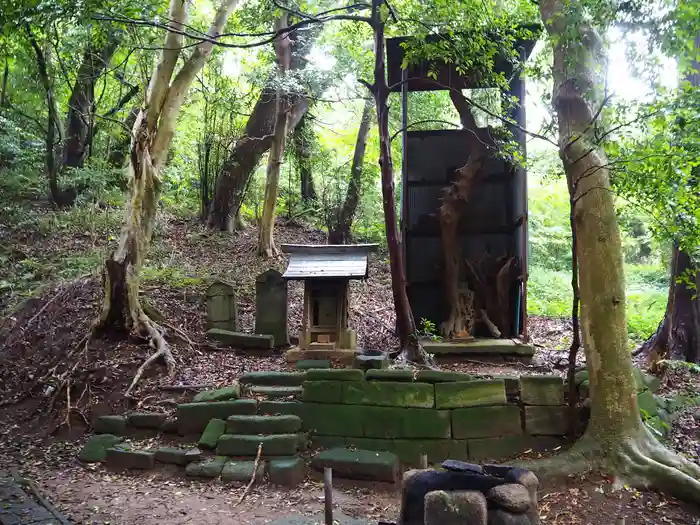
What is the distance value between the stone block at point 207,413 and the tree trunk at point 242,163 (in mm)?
7934

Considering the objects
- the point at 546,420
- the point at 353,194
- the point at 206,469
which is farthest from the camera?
the point at 353,194

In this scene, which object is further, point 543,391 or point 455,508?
point 543,391

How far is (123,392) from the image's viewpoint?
667 cm

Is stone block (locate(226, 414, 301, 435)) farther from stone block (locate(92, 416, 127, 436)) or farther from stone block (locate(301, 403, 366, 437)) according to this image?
stone block (locate(92, 416, 127, 436))

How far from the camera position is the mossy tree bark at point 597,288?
15.5ft

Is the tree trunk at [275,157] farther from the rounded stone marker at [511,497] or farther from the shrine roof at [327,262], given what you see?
the rounded stone marker at [511,497]

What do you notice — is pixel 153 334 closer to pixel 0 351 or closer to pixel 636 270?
pixel 0 351

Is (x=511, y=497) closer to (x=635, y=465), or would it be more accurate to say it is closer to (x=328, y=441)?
(x=635, y=465)

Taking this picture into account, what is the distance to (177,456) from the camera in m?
5.49

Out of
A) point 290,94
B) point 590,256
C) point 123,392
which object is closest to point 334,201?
point 290,94

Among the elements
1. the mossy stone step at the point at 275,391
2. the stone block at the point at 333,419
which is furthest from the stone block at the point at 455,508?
the mossy stone step at the point at 275,391

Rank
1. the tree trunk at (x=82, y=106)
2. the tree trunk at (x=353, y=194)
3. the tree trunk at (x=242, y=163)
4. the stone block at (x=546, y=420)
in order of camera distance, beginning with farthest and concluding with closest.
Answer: the tree trunk at (x=353, y=194) < the tree trunk at (x=242, y=163) < the tree trunk at (x=82, y=106) < the stone block at (x=546, y=420)

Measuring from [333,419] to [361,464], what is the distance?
2.20 ft

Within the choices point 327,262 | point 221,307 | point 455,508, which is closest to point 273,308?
point 221,307
